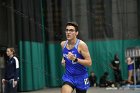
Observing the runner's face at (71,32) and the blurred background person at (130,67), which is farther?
the blurred background person at (130,67)

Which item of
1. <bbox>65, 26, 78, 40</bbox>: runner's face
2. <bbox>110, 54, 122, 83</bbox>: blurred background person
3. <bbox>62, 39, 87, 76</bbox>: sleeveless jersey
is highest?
<bbox>65, 26, 78, 40</bbox>: runner's face

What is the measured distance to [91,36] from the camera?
21.2m

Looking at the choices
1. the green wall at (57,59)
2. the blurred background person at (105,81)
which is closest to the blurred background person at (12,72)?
the green wall at (57,59)

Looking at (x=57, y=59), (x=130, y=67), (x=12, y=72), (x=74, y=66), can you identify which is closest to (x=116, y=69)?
(x=130, y=67)

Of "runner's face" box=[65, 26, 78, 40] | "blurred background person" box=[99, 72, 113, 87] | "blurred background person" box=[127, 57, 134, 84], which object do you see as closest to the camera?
"runner's face" box=[65, 26, 78, 40]

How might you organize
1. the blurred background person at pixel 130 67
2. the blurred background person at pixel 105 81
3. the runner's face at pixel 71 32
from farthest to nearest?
the blurred background person at pixel 105 81 < the blurred background person at pixel 130 67 < the runner's face at pixel 71 32

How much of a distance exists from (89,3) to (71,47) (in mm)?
13900

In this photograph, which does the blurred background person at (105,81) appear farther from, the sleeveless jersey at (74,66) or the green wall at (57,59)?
the sleeveless jersey at (74,66)

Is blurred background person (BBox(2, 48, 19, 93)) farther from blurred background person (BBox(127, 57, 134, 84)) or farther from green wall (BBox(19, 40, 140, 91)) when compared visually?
blurred background person (BBox(127, 57, 134, 84))

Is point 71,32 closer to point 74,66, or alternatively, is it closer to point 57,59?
point 74,66

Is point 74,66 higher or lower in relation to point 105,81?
higher

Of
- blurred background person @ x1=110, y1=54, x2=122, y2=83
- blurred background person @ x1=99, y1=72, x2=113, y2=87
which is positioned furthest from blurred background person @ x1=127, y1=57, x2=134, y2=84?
blurred background person @ x1=99, y1=72, x2=113, y2=87

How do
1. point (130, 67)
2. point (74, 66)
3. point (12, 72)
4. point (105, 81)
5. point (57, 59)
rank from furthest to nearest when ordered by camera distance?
point (57, 59) → point (105, 81) → point (130, 67) → point (12, 72) → point (74, 66)

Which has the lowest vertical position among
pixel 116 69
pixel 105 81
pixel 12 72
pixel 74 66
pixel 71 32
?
pixel 105 81
